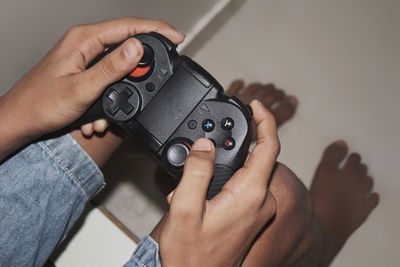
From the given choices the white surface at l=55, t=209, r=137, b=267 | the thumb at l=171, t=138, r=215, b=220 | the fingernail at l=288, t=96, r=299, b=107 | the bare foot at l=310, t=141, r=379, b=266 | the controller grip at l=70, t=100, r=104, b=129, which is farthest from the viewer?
the fingernail at l=288, t=96, r=299, b=107

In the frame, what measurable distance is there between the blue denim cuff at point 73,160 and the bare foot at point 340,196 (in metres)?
0.49

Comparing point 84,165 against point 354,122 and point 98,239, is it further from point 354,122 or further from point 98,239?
point 354,122

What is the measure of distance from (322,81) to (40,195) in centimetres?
68

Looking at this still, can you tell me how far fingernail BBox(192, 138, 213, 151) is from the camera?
50cm

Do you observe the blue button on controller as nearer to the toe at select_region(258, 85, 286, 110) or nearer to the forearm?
the forearm

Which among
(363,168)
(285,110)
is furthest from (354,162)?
(285,110)

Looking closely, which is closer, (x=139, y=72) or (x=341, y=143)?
(x=139, y=72)

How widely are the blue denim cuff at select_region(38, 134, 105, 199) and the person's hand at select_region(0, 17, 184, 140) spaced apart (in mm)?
28

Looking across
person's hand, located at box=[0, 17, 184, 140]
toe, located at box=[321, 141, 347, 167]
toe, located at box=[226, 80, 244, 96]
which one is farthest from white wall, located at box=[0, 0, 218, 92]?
toe, located at box=[321, 141, 347, 167]

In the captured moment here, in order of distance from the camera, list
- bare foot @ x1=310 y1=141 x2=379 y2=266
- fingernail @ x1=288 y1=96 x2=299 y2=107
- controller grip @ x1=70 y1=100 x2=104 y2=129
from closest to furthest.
→ controller grip @ x1=70 y1=100 x2=104 y2=129 → bare foot @ x1=310 y1=141 x2=379 y2=266 → fingernail @ x1=288 y1=96 x2=299 y2=107

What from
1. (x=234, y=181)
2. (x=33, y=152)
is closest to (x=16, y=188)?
(x=33, y=152)

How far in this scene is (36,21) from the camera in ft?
2.16

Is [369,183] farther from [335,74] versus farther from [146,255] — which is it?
[146,255]

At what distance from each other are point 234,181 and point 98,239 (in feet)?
1.04
